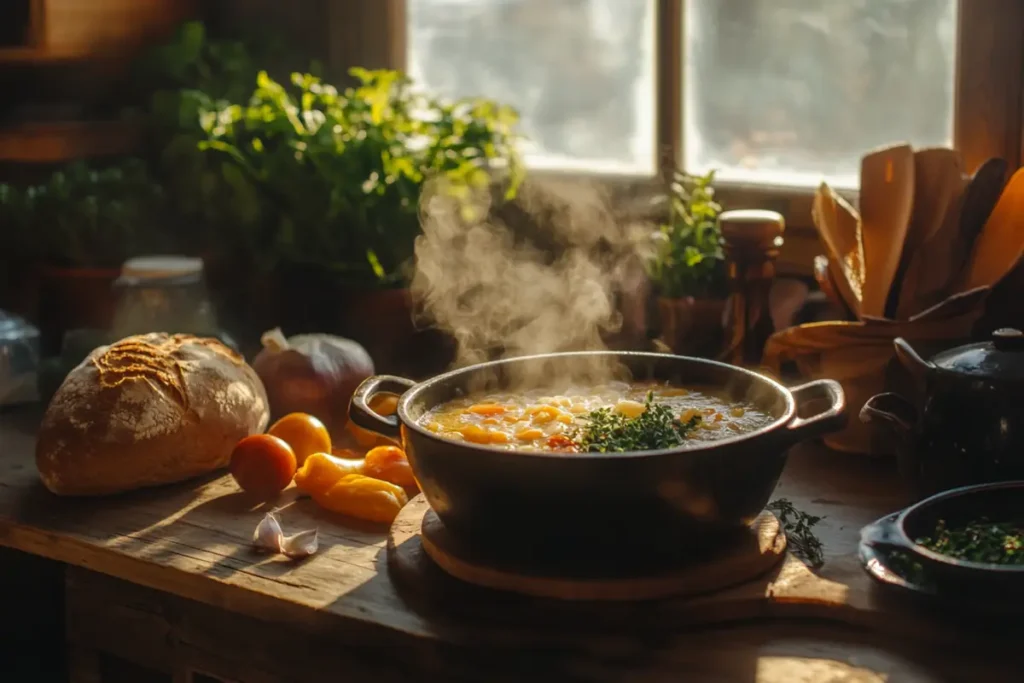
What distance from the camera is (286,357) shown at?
1.92 metres

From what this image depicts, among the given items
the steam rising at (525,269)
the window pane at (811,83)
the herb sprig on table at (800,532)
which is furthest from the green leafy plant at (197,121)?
the herb sprig on table at (800,532)

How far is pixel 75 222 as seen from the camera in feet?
7.25

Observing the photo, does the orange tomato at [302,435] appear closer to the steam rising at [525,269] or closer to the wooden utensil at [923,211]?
the steam rising at [525,269]

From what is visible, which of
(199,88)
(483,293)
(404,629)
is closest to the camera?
(404,629)

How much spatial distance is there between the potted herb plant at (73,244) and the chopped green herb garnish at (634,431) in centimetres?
116

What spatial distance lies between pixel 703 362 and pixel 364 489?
17.8 inches

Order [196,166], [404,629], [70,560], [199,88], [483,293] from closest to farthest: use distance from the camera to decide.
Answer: [404,629] < [70,560] < [483,293] < [196,166] < [199,88]

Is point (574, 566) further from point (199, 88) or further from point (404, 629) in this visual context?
point (199, 88)

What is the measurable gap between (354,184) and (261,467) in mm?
694

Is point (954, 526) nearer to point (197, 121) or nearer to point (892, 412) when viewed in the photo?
point (892, 412)

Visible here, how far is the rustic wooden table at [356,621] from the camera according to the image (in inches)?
45.6

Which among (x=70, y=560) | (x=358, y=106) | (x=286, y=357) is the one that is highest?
(x=358, y=106)

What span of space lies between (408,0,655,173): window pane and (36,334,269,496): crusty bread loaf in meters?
0.88

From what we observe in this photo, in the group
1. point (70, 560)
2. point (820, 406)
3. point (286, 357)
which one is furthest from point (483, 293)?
point (70, 560)
